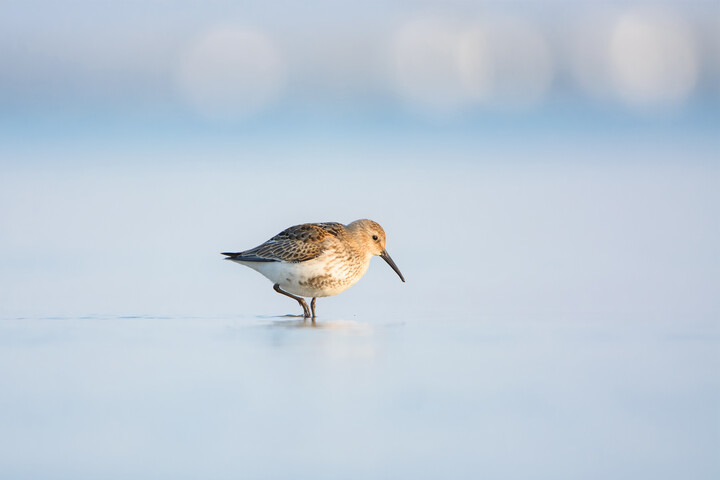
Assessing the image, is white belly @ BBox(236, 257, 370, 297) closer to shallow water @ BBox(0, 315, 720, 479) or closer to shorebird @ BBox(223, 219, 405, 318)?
shorebird @ BBox(223, 219, 405, 318)

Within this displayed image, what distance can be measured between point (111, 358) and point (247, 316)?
172 cm

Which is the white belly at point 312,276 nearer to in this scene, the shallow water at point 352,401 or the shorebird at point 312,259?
the shorebird at point 312,259

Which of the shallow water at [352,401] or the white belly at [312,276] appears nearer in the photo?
the shallow water at [352,401]

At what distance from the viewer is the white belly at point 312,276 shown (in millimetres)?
7473

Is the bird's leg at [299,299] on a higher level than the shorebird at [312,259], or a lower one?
lower

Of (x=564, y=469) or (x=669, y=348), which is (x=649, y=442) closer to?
(x=564, y=469)

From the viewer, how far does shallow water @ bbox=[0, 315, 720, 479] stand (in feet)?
13.2

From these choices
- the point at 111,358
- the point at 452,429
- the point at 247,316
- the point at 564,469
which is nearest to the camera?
the point at 564,469

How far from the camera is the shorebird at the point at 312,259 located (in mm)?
7488

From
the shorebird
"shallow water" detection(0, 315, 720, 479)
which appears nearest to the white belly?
the shorebird

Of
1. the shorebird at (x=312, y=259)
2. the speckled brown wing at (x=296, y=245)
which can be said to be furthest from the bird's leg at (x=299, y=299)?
the speckled brown wing at (x=296, y=245)

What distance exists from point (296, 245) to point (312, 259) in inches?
7.5

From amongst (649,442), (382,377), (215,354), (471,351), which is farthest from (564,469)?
(215,354)

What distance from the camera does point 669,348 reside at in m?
5.85
